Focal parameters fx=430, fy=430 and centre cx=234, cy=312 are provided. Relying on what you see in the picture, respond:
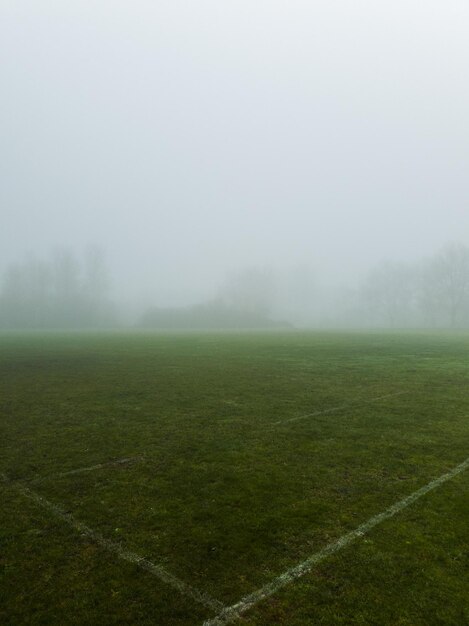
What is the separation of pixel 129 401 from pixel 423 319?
302 feet

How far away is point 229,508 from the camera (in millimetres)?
5508

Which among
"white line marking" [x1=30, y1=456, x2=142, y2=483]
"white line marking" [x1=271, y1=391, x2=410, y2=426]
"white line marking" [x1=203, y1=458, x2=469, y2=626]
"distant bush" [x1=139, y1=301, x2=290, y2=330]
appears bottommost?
"white line marking" [x1=203, y1=458, x2=469, y2=626]

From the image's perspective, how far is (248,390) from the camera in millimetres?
13227

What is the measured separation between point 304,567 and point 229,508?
1476 millimetres

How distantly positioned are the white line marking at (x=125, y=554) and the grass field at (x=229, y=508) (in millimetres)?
16

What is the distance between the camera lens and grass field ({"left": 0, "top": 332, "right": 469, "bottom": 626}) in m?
3.79

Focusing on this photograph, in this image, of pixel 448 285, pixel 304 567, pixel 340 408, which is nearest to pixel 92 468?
pixel 304 567

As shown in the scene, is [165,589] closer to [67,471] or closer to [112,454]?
[67,471]

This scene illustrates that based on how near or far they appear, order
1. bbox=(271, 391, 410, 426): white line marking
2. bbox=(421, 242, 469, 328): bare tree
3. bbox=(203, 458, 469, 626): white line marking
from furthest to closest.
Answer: bbox=(421, 242, 469, 328): bare tree, bbox=(271, 391, 410, 426): white line marking, bbox=(203, 458, 469, 626): white line marking

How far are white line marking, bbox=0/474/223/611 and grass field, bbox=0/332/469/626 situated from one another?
2 cm

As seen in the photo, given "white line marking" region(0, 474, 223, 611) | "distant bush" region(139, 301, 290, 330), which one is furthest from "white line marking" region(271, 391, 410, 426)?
"distant bush" region(139, 301, 290, 330)

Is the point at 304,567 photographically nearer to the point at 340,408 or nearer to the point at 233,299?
the point at 340,408

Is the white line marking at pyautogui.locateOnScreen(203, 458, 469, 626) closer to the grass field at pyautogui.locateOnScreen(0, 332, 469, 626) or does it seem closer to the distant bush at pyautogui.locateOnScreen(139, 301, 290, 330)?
the grass field at pyautogui.locateOnScreen(0, 332, 469, 626)

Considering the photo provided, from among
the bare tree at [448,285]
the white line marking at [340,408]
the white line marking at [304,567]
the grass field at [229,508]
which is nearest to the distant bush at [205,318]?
the bare tree at [448,285]
